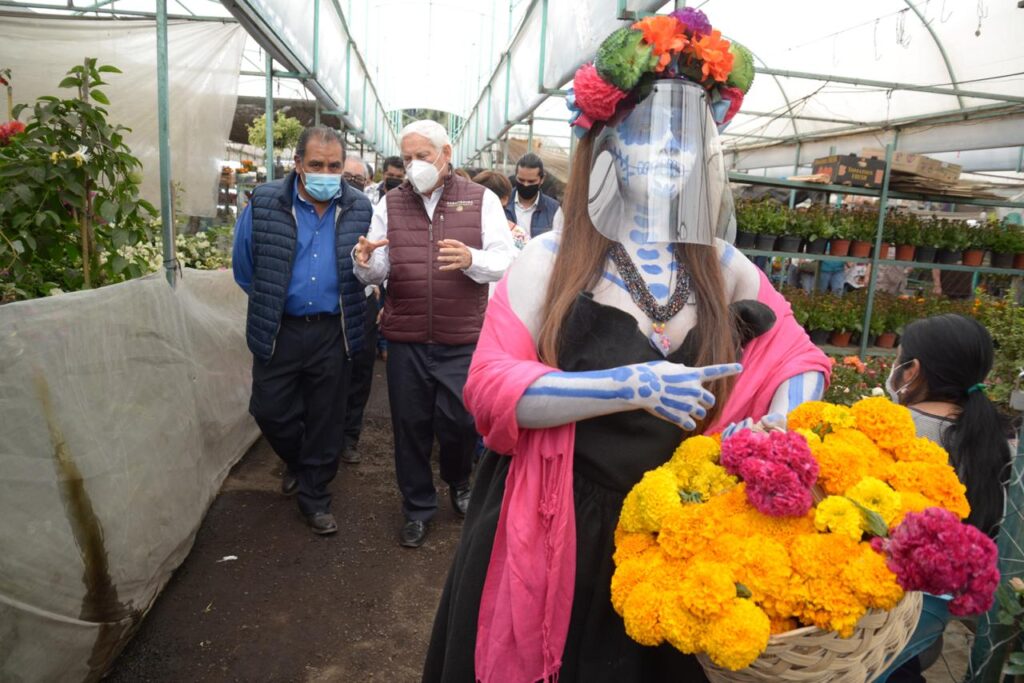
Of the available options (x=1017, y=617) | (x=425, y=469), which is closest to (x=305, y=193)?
(x=425, y=469)

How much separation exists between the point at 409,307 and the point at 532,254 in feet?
6.61

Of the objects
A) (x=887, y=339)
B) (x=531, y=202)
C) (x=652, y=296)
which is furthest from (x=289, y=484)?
(x=887, y=339)

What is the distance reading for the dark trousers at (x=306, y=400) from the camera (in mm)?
3682

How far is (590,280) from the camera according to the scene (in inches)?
64.2

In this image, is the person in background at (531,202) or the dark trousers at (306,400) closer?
the dark trousers at (306,400)

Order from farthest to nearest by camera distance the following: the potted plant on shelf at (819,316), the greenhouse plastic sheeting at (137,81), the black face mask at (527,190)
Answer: the potted plant on shelf at (819,316)
the black face mask at (527,190)
the greenhouse plastic sheeting at (137,81)

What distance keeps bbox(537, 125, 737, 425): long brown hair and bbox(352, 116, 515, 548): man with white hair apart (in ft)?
5.69

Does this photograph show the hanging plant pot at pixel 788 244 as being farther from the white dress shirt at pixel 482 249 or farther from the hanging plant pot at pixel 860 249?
the white dress shirt at pixel 482 249

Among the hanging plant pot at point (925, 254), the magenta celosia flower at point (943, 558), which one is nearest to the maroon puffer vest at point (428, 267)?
the magenta celosia flower at point (943, 558)

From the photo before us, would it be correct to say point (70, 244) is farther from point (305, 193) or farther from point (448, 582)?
point (448, 582)

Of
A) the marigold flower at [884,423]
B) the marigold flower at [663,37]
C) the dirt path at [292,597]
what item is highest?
the marigold flower at [663,37]

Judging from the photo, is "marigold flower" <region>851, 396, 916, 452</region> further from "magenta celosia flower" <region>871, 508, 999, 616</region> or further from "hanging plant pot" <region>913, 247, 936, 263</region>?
"hanging plant pot" <region>913, 247, 936, 263</region>

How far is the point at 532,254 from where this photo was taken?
1.70 m

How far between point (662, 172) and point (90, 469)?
207 centimetres
